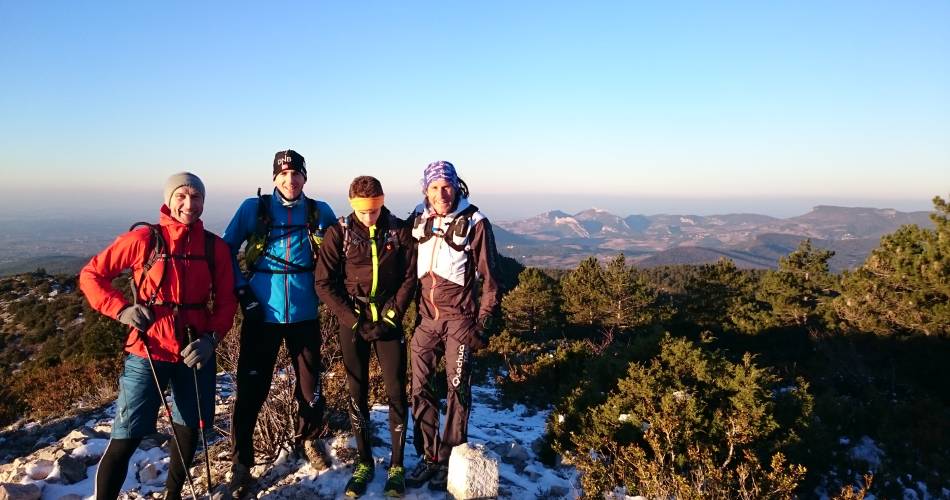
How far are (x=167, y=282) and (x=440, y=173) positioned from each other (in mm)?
2008

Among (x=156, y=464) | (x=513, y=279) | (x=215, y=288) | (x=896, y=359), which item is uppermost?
(x=215, y=288)

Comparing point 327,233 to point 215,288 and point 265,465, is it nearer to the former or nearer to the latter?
point 215,288

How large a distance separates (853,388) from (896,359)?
280 cm

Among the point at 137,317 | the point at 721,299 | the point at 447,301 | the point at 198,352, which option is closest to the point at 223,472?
the point at 198,352

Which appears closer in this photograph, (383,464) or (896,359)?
(383,464)

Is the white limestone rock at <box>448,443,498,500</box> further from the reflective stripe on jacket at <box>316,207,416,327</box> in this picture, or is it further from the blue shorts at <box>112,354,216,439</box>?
the blue shorts at <box>112,354,216,439</box>

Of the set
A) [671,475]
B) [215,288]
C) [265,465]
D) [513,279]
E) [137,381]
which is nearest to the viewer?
[137,381]

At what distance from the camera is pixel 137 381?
294 cm

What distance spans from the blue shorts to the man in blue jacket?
0.43 m

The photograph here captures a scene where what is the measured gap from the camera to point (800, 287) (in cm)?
2259

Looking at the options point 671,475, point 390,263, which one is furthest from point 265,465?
point 671,475

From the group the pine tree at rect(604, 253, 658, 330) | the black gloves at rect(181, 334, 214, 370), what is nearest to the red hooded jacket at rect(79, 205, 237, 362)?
the black gloves at rect(181, 334, 214, 370)

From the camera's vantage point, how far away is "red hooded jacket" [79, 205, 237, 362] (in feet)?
9.29

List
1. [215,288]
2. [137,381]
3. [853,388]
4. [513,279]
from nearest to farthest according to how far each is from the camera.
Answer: [137,381] → [215,288] → [853,388] → [513,279]
